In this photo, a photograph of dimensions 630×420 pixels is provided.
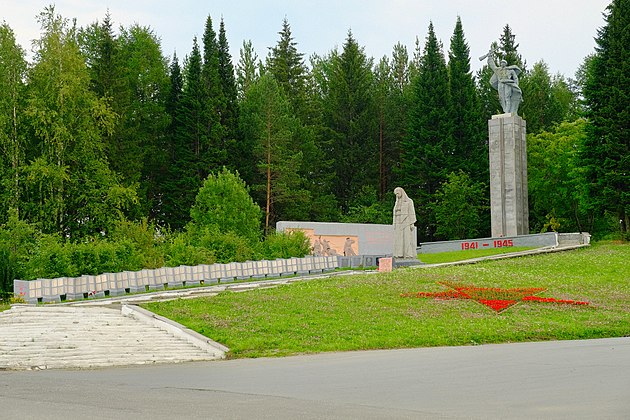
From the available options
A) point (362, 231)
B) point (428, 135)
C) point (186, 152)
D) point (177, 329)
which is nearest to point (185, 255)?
point (177, 329)

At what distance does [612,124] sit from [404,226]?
61.0ft

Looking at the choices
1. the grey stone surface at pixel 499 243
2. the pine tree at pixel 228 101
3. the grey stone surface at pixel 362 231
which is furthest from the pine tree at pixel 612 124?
the pine tree at pixel 228 101

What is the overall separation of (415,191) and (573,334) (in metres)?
40.6

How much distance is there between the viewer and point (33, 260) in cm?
2559

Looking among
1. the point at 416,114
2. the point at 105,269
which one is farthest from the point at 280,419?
the point at 416,114

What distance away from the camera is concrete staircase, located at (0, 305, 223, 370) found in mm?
14125

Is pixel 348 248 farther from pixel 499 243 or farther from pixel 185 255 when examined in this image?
pixel 185 255

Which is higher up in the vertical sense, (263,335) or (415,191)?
(415,191)

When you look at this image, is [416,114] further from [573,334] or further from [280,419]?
[280,419]

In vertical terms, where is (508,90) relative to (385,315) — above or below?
above

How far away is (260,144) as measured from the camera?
54156 millimetres

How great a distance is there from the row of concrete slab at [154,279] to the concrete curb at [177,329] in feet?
16.7

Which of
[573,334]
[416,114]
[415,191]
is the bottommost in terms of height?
[573,334]

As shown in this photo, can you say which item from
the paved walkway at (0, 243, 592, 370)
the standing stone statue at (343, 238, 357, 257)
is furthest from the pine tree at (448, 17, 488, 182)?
the paved walkway at (0, 243, 592, 370)
